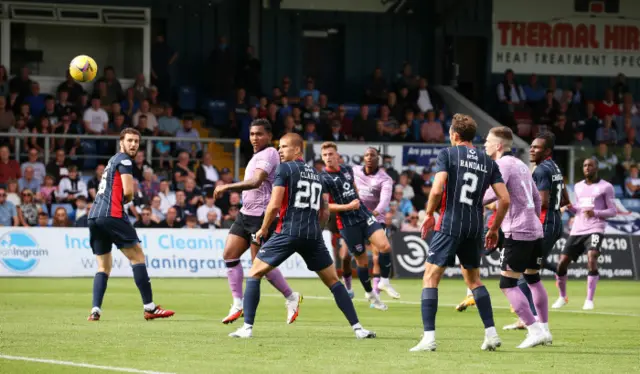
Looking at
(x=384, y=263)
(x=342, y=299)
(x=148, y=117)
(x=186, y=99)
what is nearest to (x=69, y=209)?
(x=148, y=117)

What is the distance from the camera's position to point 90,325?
1393cm

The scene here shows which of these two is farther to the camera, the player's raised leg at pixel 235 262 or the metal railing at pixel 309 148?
the metal railing at pixel 309 148

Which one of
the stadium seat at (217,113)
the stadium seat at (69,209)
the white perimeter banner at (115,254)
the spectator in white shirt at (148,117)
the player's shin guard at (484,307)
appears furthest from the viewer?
the stadium seat at (217,113)

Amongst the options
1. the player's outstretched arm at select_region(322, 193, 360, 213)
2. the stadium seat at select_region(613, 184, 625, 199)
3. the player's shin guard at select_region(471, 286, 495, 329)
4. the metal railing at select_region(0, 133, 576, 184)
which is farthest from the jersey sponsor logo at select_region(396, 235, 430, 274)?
the player's shin guard at select_region(471, 286, 495, 329)

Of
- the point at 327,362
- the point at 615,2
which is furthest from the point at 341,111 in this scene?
the point at 327,362

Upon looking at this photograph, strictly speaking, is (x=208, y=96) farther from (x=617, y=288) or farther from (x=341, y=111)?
(x=617, y=288)

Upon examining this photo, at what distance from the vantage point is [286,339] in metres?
12.5

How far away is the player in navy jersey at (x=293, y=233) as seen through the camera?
40.9 feet

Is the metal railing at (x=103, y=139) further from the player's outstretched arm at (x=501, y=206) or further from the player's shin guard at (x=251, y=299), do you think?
the player's outstretched arm at (x=501, y=206)

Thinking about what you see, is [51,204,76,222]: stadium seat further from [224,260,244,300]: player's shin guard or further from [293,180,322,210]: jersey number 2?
[293,180,322,210]: jersey number 2

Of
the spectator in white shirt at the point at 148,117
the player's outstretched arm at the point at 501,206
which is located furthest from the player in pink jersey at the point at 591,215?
the spectator in white shirt at the point at 148,117

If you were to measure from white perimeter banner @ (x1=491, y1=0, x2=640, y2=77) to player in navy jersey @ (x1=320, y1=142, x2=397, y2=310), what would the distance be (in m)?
20.6

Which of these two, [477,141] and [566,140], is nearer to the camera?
[477,141]

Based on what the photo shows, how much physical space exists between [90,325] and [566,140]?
75.0 ft
